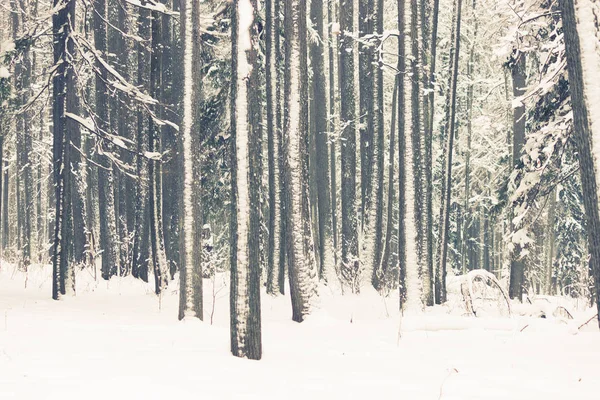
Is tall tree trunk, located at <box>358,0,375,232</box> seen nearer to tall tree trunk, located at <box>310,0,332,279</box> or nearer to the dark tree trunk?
tall tree trunk, located at <box>310,0,332,279</box>

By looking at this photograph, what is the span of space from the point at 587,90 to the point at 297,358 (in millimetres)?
4424

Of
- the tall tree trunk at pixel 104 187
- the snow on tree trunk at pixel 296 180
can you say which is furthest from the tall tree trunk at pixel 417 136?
the tall tree trunk at pixel 104 187

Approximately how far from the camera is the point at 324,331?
10.4m

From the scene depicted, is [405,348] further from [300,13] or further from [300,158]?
[300,13]

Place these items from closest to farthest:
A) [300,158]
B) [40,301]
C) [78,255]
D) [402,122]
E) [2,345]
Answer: [2,345] → [300,158] → [402,122] → [40,301] → [78,255]

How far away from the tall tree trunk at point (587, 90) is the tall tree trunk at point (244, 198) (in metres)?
3.51

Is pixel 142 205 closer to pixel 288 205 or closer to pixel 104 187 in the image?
pixel 104 187

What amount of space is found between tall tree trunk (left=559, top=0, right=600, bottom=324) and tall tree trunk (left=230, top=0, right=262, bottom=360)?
351 centimetres

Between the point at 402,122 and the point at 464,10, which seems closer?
the point at 402,122

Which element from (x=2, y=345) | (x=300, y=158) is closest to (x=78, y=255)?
(x=300, y=158)

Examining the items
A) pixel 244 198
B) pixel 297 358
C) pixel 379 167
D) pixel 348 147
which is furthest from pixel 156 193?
pixel 297 358

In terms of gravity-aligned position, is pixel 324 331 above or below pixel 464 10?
below

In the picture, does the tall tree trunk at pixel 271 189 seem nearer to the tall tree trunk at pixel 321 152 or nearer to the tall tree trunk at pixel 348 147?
the tall tree trunk at pixel 321 152

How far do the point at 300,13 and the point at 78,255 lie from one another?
10980mm
